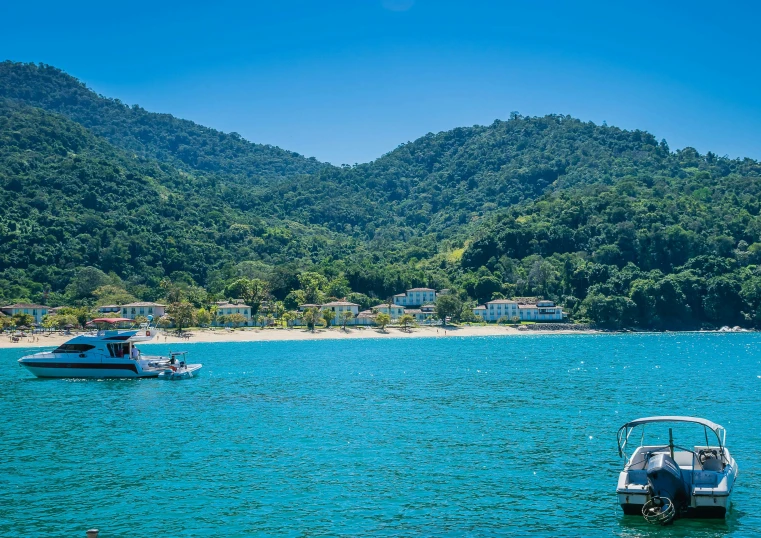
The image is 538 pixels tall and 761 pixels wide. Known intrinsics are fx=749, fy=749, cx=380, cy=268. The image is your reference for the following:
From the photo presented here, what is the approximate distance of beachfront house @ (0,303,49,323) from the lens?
13588 centimetres

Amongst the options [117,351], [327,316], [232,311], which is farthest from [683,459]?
[232,311]

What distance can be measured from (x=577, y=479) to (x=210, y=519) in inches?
548

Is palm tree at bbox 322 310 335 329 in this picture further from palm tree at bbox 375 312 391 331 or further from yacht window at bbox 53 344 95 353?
yacht window at bbox 53 344 95 353

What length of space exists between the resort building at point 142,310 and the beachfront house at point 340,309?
105ft

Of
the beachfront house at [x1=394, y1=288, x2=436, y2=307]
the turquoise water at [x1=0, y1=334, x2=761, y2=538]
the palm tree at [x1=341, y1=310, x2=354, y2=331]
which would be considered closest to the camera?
the turquoise water at [x1=0, y1=334, x2=761, y2=538]

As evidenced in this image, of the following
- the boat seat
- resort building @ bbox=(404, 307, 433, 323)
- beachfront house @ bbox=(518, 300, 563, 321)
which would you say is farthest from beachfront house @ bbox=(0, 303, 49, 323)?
the boat seat

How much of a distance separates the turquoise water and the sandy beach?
162 feet

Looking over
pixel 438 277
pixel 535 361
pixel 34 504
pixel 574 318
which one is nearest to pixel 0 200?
pixel 438 277

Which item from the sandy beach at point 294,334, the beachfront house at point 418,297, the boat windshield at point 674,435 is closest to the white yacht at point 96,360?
the sandy beach at point 294,334

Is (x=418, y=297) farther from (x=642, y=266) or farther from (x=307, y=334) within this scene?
(x=642, y=266)

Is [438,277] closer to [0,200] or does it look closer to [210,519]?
[0,200]

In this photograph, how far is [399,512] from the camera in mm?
25344

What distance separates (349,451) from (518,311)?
131 m

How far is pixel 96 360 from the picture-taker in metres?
68.8
